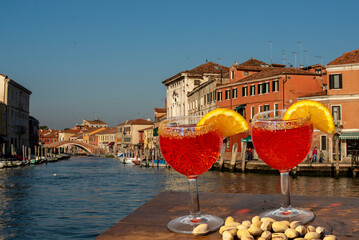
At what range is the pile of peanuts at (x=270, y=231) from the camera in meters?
1.69


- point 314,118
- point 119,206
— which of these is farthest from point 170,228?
point 119,206

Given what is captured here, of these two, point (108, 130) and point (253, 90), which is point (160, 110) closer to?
point (108, 130)

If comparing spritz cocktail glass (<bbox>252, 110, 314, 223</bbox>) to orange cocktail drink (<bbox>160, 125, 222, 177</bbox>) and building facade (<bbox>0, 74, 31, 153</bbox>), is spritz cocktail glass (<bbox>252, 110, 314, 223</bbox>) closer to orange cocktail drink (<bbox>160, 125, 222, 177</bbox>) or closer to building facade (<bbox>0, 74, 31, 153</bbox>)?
orange cocktail drink (<bbox>160, 125, 222, 177</bbox>)

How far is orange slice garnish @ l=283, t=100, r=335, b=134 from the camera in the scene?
8.20 feet

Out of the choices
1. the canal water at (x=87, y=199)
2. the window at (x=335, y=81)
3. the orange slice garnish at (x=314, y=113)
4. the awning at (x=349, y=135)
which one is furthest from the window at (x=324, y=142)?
the orange slice garnish at (x=314, y=113)

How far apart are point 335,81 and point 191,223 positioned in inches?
1344

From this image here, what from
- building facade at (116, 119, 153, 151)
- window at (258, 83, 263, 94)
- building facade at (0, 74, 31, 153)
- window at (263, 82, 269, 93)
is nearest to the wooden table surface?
window at (263, 82, 269, 93)

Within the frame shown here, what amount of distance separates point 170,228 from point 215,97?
152 ft

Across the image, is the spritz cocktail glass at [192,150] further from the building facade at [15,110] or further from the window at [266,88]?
the building facade at [15,110]

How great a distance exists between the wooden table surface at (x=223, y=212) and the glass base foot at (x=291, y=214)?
0.04 meters

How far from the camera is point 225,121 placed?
236 cm

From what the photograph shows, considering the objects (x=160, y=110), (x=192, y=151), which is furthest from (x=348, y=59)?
(x=160, y=110)

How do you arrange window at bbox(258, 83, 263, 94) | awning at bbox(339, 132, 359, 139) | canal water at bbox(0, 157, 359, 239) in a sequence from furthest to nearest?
window at bbox(258, 83, 263, 94) < awning at bbox(339, 132, 359, 139) < canal water at bbox(0, 157, 359, 239)

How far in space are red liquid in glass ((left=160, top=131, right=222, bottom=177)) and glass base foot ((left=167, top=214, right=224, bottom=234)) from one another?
22 centimetres
